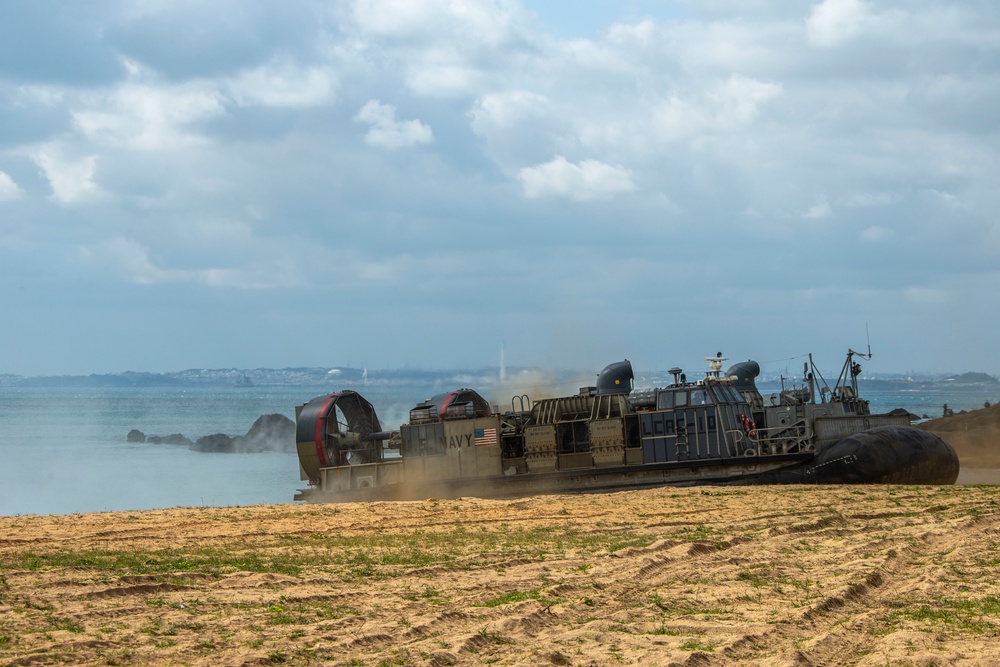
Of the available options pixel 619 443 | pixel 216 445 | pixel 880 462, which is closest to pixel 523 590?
pixel 880 462

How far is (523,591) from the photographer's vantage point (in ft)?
34.8

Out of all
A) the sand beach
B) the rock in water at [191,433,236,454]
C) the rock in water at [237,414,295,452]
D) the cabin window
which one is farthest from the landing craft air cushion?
the rock in water at [191,433,236,454]

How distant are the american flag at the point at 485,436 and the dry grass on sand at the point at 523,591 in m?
7.76

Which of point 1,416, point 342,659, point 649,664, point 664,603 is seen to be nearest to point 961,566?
point 664,603

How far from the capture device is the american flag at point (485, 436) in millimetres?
25594

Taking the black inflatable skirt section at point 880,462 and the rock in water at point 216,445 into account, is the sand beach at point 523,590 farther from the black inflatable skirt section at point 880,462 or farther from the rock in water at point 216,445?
the rock in water at point 216,445

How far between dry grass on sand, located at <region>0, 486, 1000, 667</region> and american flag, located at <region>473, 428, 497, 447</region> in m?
7.76

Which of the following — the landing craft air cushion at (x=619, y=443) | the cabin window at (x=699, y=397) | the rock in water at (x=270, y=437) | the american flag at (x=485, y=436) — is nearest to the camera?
the landing craft air cushion at (x=619, y=443)

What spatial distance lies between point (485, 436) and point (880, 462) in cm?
898

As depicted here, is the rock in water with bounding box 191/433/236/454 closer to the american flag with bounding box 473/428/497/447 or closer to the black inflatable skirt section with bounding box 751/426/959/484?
the american flag with bounding box 473/428/497/447

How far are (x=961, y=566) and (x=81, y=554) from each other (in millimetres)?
10648

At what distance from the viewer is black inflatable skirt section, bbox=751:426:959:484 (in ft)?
72.2

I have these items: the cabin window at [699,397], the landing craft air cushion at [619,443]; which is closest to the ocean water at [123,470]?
the landing craft air cushion at [619,443]

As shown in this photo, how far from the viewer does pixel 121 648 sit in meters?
8.08
